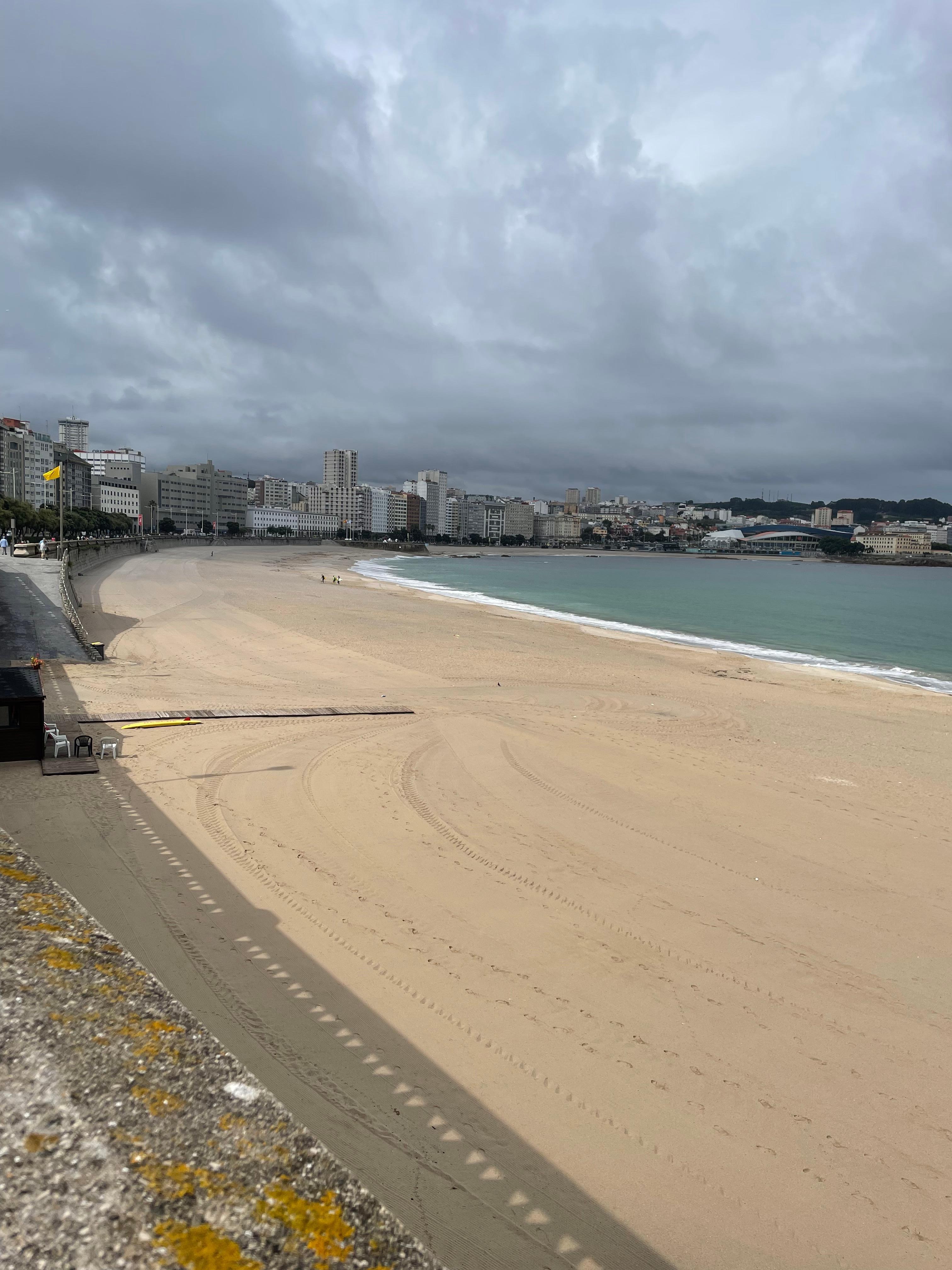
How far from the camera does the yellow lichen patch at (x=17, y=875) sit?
4578 mm

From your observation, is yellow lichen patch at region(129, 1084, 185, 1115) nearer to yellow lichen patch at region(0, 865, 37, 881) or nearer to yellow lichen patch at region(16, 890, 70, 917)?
yellow lichen patch at region(16, 890, 70, 917)

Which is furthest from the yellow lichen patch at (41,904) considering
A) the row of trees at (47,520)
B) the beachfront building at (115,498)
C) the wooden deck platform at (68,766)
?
the beachfront building at (115,498)

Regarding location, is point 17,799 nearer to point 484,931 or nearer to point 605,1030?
point 484,931

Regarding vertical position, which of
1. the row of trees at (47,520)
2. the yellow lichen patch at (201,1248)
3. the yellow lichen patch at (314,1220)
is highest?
the row of trees at (47,520)

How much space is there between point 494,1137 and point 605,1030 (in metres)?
1.26

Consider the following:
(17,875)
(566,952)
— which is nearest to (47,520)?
(17,875)

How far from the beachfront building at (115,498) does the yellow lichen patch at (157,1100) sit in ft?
523

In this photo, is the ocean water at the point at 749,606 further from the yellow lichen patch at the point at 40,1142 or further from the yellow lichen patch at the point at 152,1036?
the yellow lichen patch at the point at 40,1142

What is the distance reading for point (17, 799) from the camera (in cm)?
880

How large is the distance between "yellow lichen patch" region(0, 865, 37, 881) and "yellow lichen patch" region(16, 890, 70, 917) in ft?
0.66

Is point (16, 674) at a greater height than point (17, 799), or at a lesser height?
greater

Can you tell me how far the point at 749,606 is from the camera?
2023 inches

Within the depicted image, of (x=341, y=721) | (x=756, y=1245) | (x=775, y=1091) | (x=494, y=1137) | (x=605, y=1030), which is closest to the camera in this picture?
(x=756, y=1245)

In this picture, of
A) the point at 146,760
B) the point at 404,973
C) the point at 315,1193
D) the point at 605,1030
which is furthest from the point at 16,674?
the point at 315,1193
